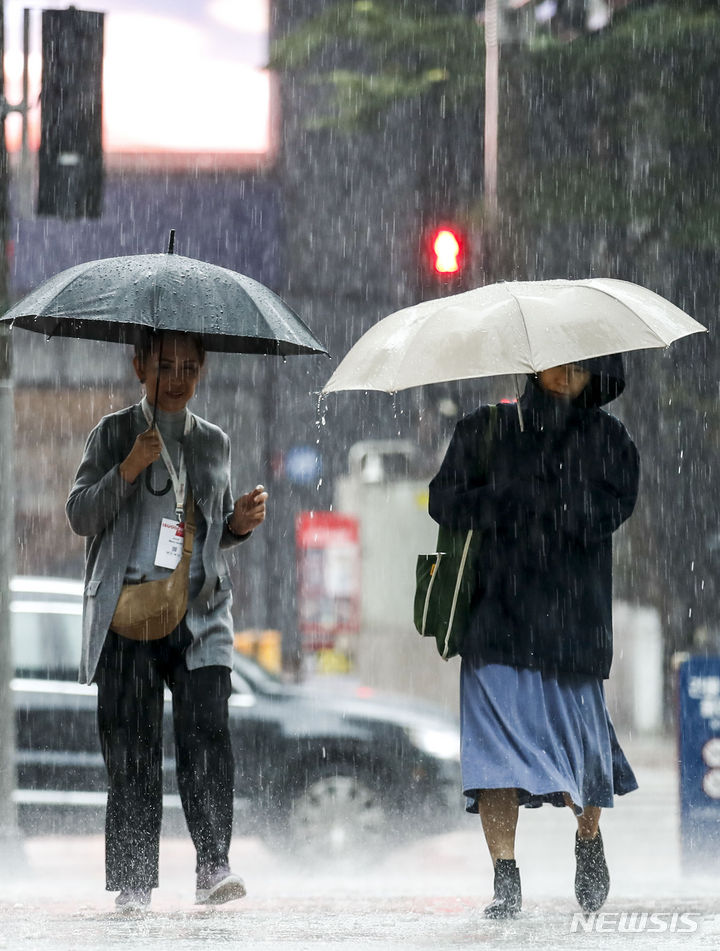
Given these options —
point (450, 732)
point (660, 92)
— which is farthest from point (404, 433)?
point (450, 732)

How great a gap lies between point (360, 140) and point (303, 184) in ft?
2.84

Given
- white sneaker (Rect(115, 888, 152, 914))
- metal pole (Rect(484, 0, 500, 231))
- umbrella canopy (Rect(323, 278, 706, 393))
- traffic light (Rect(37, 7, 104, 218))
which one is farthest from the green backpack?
metal pole (Rect(484, 0, 500, 231))

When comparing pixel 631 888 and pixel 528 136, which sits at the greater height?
pixel 528 136

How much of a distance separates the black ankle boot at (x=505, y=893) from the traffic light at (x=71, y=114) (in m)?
4.23

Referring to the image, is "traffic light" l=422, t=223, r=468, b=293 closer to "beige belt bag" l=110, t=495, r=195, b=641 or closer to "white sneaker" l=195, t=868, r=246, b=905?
"beige belt bag" l=110, t=495, r=195, b=641

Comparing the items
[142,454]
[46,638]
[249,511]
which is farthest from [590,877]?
[46,638]

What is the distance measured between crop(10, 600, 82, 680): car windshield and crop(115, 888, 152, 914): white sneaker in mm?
3755

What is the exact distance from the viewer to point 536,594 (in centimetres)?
516

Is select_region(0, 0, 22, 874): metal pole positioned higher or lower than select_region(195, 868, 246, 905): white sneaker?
higher

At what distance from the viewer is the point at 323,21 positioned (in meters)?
13.7

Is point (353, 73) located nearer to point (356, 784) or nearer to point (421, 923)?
point (356, 784)

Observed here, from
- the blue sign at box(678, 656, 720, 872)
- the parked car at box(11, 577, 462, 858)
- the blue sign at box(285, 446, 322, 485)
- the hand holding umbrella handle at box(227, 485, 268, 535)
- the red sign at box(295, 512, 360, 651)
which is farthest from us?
the blue sign at box(285, 446, 322, 485)

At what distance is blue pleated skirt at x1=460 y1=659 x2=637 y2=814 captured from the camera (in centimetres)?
510

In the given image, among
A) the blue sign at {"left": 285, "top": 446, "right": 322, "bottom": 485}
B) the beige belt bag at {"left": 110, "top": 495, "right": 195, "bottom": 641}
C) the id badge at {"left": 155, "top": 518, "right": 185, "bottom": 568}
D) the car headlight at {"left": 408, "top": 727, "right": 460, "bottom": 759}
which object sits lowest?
the car headlight at {"left": 408, "top": 727, "right": 460, "bottom": 759}
